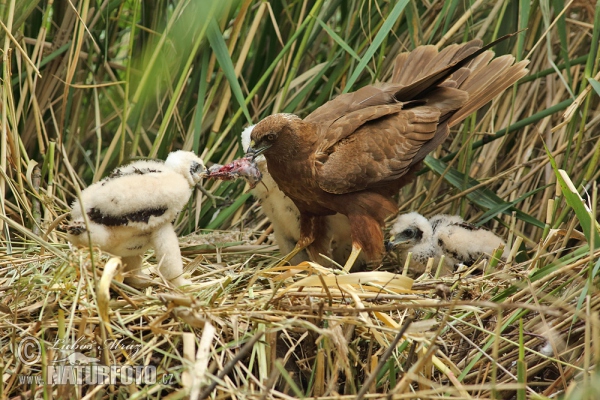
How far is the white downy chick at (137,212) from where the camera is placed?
268 cm

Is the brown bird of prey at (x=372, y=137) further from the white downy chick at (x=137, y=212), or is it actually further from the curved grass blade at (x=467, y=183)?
the white downy chick at (x=137, y=212)

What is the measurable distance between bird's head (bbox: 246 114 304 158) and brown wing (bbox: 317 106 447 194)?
189 mm

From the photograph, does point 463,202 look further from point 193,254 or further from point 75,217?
point 75,217

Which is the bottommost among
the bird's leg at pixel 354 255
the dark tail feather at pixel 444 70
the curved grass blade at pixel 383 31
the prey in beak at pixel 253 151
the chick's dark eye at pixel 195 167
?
the bird's leg at pixel 354 255

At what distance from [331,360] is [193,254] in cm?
143

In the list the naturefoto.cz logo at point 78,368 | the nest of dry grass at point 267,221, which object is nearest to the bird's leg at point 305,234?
the nest of dry grass at point 267,221

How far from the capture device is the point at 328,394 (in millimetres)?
2342

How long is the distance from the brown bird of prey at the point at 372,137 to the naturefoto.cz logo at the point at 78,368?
1277 mm

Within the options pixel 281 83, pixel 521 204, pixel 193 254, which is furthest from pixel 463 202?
pixel 193 254

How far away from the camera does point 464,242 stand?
11.8 ft

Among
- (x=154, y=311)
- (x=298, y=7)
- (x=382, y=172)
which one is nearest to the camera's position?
(x=154, y=311)

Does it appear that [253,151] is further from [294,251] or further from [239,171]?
[294,251]

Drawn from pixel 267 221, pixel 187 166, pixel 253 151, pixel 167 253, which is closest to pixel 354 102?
pixel 253 151

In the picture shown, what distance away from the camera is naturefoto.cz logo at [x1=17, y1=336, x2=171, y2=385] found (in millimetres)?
2332
